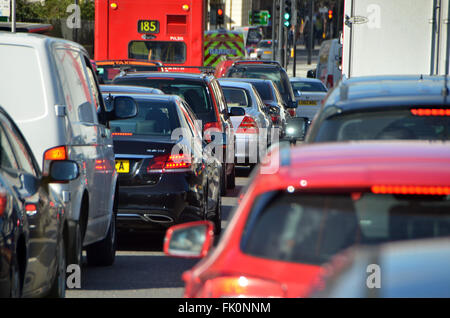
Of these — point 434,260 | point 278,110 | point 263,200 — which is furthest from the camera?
point 278,110

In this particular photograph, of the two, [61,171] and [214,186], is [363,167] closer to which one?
[61,171]

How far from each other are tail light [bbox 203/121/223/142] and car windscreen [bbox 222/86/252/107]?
4.75 meters

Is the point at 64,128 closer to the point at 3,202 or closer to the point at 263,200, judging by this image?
the point at 3,202

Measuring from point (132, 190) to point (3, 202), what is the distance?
519cm

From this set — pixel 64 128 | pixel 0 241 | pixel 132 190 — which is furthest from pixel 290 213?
pixel 132 190

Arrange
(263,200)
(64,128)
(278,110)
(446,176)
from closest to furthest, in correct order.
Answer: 1. (446,176)
2. (263,200)
3. (64,128)
4. (278,110)

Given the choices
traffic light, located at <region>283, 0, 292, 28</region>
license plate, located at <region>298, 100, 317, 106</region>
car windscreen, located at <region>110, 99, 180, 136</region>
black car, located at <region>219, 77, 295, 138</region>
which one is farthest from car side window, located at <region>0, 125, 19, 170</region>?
traffic light, located at <region>283, 0, 292, 28</region>

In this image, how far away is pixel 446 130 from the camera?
633 centimetres

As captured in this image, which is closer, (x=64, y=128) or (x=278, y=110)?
(x=64, y=128)

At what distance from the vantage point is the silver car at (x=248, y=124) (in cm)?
1903

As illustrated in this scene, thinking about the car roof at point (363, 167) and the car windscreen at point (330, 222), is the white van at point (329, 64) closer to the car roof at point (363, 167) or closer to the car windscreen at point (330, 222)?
the car roof at point (363, 167)

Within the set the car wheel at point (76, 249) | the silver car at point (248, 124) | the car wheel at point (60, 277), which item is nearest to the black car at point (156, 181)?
the car wheel at point (76, 249)

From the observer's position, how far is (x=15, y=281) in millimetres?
5629

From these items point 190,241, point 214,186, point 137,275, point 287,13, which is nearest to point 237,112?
point 214,186
